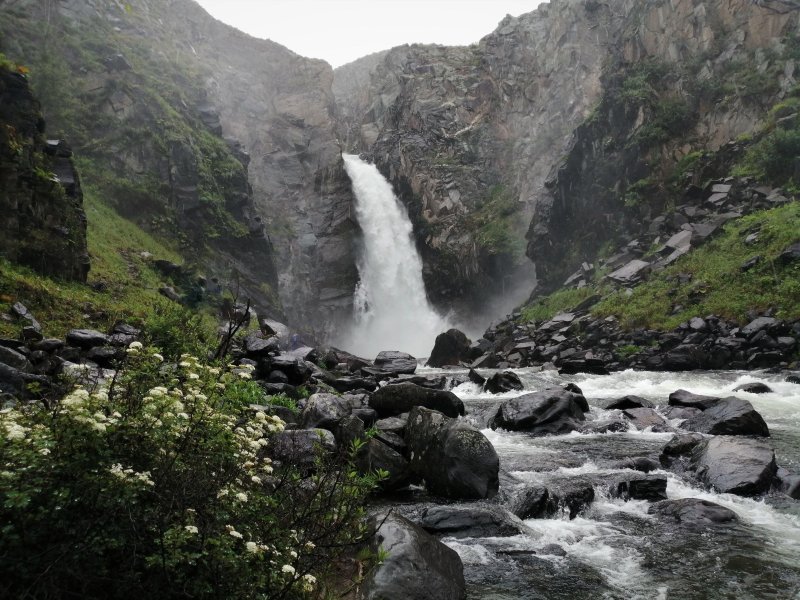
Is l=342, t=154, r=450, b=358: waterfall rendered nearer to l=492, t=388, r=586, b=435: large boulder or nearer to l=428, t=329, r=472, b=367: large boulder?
l=428, t=329, r=472, b=367: large boulder

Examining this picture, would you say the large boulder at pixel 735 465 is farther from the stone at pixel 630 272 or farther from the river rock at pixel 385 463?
the stone at pixel 630 272

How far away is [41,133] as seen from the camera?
54.6 ft

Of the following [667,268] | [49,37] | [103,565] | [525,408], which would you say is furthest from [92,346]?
[49,37]

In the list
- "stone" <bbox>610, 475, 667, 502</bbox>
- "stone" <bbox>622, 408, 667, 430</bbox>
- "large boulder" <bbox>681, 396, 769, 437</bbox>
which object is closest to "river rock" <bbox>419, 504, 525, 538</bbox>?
"stone" <bbox>610, 475, 667, 502</bbox>

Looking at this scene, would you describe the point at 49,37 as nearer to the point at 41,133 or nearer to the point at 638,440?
the point at 41,133

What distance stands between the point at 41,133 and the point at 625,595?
20123 mm

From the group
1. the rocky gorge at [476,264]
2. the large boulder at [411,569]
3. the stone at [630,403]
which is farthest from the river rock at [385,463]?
the stone at [630,403]

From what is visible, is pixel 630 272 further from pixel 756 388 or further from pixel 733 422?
pixel 733 422

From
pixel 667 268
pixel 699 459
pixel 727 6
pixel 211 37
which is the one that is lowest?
pixel 699 459

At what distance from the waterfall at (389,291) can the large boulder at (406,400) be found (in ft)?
102

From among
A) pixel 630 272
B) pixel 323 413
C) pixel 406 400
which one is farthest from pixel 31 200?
pixel 630 272

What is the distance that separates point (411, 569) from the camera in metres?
5.27

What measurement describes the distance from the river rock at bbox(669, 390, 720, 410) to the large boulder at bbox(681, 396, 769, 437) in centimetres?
117

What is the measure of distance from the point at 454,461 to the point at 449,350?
23.5 metres
